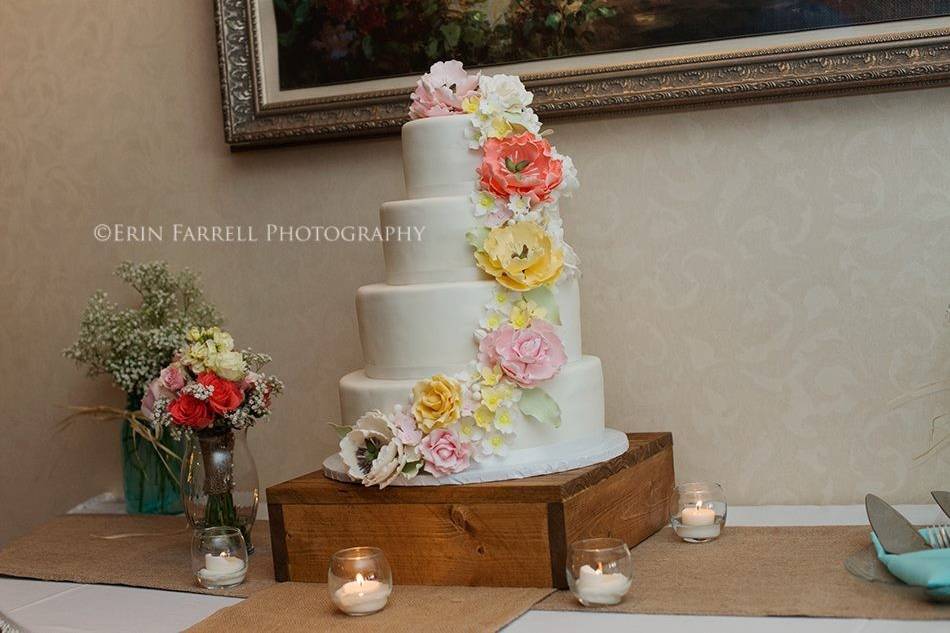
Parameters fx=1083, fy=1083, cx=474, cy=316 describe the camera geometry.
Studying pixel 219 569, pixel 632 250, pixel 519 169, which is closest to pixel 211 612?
pixel 219 569

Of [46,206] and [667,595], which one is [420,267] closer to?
[667,595]

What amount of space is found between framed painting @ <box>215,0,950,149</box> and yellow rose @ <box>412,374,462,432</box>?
70 centimetres

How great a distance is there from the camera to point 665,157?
208 centimetres

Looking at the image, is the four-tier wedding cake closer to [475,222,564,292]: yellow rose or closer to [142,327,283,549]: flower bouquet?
[475,222,564,292]: yellow rose

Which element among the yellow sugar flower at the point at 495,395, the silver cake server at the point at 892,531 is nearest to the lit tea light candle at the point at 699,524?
the silver cake server at the point at 892,531

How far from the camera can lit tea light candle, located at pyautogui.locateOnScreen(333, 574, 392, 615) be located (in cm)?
148

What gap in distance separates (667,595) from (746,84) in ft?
3.16

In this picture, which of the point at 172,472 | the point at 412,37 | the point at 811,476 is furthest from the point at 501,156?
the point at 172,472

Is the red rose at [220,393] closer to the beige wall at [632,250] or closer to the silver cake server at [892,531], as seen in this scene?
the beige wall at [632,250]

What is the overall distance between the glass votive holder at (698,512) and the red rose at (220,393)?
0.76 metres

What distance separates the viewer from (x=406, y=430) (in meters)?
1.64

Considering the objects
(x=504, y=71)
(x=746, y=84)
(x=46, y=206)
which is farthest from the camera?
(x=46, y=206)

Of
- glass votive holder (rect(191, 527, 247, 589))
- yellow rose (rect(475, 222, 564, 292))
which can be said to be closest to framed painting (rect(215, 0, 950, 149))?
yellow rose (rect(475, 222, 564, 292))

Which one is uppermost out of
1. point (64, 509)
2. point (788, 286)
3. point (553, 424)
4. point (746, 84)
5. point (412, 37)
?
point (412, 37)
